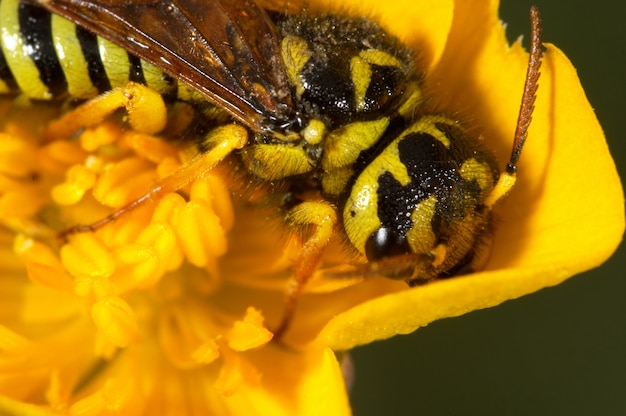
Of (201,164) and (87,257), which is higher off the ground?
(201,164)

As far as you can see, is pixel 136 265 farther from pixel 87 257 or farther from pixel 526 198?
pixel 526 198

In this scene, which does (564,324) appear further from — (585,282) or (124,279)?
(124,279)

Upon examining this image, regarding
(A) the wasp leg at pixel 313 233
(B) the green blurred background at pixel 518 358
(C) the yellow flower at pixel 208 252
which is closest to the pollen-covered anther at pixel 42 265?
(C) the yellow flower at pixel 208 252

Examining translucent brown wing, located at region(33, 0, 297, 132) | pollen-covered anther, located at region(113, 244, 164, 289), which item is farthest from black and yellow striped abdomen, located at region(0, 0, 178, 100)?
pollen-covered anther, located at region(113, 244, 164, 289)

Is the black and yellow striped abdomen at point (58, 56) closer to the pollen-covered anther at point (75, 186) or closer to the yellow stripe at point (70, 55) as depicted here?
the yellow stripe at point (70, 55)

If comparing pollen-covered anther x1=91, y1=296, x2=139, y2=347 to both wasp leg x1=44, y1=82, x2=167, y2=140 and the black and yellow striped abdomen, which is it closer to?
wasp leg x1=44, y1=82, x2=167, y2=140

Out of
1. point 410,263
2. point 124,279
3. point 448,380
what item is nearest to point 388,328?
point 410,263

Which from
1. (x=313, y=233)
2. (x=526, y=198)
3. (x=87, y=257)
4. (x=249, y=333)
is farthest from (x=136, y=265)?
(x=526, y=198)
